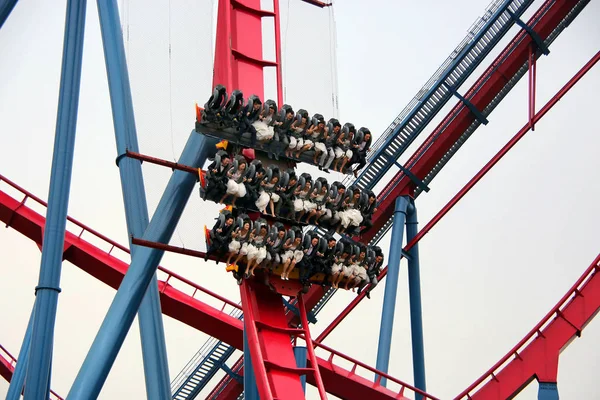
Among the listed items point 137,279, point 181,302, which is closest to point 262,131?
point 137,279

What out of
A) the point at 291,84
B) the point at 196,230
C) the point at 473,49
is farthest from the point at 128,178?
the point at 473,49

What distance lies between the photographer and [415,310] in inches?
453

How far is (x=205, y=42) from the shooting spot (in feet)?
28.1

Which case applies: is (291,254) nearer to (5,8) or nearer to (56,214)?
(56,214)

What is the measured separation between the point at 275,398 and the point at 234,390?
514 cm

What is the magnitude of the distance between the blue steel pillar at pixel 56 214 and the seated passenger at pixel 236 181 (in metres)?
1.62

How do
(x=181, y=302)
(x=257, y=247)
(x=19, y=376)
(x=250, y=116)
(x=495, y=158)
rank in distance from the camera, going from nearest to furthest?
(x=257, y=247)
(x=250, y=116)
(x=19, y=376)
(x=181, y=302)
(x=495, y=158)

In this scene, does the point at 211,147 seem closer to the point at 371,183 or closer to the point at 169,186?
the point at 169,186

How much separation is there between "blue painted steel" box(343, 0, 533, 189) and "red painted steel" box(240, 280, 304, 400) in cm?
424

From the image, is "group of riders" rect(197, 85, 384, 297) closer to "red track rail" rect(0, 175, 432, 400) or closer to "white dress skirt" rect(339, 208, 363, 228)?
"white dress skirt" rect(339, 208, 363, 228)

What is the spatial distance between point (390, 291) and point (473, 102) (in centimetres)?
262

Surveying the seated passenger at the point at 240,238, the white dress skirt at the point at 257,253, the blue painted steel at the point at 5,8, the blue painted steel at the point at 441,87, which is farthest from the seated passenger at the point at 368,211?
the blue painted steel at the point at 5,8

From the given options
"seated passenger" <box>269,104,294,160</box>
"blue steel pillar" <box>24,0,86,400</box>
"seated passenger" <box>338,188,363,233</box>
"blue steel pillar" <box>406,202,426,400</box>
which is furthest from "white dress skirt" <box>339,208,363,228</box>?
"blue steel pillar" <box>406,202,426,400</box>

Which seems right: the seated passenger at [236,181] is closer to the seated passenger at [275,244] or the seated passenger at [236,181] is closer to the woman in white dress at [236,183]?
the woman in white dress at [236,183]
